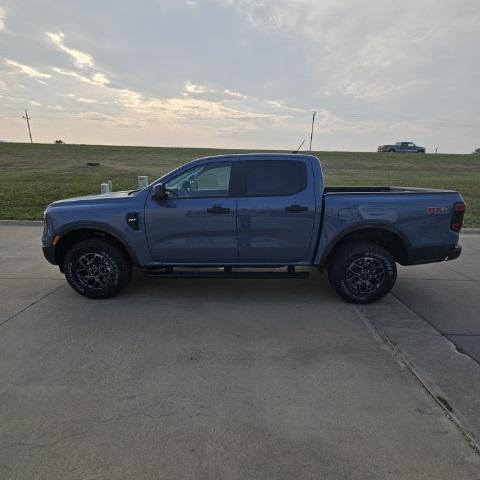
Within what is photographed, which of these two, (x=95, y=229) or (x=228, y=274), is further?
(x=228, y=274)

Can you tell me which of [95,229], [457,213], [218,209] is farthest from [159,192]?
[457,213]

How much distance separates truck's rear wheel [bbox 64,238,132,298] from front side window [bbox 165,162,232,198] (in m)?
1.03

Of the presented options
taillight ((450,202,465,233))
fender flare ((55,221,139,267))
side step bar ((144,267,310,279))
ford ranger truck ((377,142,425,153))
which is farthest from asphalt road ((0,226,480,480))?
ford ranger truck ((377,142,425,153))

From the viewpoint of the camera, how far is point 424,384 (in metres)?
2.99

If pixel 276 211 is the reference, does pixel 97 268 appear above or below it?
below

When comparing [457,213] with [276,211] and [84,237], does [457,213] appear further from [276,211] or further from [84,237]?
[84,237]

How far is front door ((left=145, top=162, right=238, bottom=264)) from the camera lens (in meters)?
4.51

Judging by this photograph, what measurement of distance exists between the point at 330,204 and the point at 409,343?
1.72 m

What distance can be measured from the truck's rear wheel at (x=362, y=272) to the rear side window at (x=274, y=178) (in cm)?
99

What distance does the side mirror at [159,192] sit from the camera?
4.41 meters

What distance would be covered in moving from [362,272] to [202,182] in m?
2.22

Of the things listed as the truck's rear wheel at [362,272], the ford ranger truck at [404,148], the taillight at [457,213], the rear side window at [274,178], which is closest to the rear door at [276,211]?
the rear side window at [274,178]

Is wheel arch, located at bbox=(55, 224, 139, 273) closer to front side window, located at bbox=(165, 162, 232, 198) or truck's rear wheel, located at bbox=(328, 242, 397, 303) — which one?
front side window, located at bbox=(165, 162, 232, 198)

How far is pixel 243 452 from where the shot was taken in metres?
2.29
